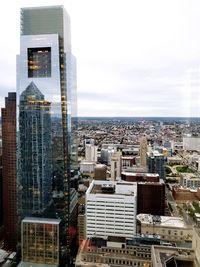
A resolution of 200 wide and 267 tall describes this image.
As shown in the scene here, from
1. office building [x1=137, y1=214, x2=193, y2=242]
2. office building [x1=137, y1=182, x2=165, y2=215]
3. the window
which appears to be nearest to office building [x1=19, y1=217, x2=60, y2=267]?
office building [x1=137, y1=214, x2=193, y2=242]

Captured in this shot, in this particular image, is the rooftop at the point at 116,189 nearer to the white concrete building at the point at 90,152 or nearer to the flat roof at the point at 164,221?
the flat roof at the point at 164,221

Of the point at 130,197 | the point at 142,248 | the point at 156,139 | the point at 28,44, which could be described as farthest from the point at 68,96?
the point at 156,139

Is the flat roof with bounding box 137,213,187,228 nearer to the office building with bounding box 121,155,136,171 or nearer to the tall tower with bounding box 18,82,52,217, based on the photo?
the tall tower with bounding box 18,82,52,217

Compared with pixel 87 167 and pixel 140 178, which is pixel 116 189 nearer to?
pixel 140 178

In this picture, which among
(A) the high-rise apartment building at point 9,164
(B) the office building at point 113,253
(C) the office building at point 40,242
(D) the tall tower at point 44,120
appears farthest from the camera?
(A) the high-rise apartment building at point 9,164

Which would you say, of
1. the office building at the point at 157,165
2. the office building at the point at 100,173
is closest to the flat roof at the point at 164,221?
the office building at the point at 157,165

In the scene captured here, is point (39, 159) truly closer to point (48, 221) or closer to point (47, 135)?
point (47, 135)
